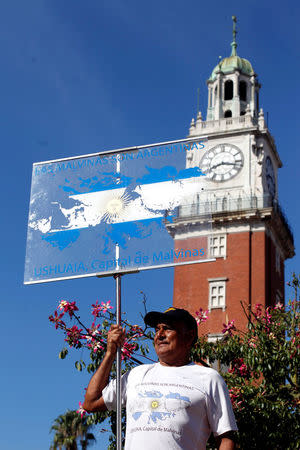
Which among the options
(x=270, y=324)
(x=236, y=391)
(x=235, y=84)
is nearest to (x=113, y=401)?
(x=236, y=391)

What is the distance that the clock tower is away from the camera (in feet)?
115

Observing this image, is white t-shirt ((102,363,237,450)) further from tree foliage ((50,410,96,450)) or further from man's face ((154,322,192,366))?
tree foliage ((50,410,96,450))

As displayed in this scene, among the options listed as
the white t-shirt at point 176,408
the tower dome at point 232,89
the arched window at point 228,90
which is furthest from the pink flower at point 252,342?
the arched window at point 228,90

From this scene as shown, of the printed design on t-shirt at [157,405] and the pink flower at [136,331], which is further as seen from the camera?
the pink flower at [136,331]

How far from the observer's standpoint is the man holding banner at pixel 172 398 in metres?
4.38

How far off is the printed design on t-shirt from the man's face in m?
0.30

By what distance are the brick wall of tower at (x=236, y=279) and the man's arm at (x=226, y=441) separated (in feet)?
96.5

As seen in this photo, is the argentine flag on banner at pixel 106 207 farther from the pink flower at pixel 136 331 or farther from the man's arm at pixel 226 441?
the pink flower at pixel 136 331

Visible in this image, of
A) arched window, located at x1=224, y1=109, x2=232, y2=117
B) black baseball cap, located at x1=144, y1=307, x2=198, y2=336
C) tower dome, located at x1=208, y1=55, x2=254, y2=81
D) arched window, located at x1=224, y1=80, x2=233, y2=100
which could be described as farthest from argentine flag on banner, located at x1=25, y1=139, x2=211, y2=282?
tower dome, located at x1=208, y1=55, x2=254, y2=81

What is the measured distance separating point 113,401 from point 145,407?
1.47 ft

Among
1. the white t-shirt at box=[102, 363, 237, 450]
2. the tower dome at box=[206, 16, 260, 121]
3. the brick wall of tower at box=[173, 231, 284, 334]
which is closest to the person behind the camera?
the white t-shirt at box=[102, 363, 237, 450]

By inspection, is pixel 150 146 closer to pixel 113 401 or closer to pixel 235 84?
pixel 113 401

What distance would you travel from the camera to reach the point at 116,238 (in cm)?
579

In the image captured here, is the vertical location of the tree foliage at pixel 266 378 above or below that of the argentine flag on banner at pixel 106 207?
Result: below
